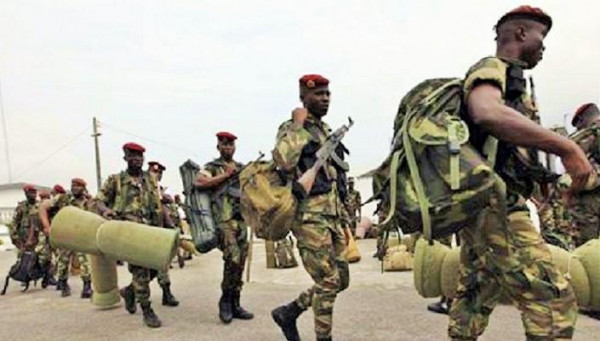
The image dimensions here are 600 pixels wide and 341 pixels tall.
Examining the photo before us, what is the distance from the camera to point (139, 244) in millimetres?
5293

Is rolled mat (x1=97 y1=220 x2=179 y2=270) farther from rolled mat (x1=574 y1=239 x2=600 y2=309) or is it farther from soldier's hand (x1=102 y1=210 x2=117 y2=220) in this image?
rolled mat (x1=574 y1=239 x2=600 y2=309)

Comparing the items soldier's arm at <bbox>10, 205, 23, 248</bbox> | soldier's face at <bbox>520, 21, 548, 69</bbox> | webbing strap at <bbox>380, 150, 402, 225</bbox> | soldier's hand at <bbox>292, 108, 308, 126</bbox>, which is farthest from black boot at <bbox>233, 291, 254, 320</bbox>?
soldier's arm at <bbox>10, 205, 23, 248</bbox>

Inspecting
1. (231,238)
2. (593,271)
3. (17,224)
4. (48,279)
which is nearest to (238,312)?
(231,238)

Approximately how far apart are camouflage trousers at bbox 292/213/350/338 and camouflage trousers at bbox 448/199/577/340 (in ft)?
3.85

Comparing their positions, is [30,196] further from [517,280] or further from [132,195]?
[517,280]

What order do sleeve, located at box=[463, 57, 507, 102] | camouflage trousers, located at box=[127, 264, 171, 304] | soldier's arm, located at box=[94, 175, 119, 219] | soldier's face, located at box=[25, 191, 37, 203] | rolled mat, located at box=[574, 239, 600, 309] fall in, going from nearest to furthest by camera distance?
sleeve, located at box=[463, 57, 507, 102], rolled mat, located at box=[574, 239, 600, 309], camouflage trousers, located at box=[127, 264, 171, 304], soldier's arm, located at box=[94, 175, 119, 219], soldier's face, located at box=[25, 191, 37, 203]

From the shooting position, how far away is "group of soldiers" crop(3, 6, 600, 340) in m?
2.51

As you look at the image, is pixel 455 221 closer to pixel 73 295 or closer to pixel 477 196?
pixel 477 196

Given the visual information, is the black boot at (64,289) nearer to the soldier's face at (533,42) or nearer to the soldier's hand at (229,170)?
the soldier's hand at (229,170)

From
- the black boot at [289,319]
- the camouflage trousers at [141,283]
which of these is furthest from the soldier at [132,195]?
the black boot at [289,319]

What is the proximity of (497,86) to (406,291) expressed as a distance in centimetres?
452

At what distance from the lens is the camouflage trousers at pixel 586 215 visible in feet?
18.0

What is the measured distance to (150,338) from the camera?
198 inches

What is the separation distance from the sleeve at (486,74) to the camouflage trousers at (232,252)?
143 inches
